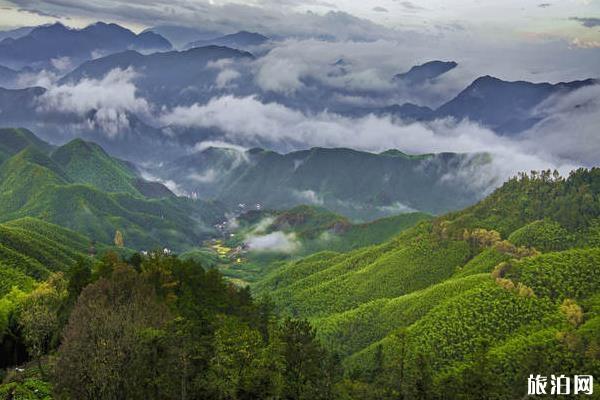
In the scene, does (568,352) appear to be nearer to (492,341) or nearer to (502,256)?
(492,341)

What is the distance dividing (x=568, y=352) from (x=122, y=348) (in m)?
94.9

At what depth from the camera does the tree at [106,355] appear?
68.4 m

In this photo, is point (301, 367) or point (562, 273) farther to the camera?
point (562, 273)

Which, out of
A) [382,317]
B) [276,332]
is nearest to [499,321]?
[382,317]

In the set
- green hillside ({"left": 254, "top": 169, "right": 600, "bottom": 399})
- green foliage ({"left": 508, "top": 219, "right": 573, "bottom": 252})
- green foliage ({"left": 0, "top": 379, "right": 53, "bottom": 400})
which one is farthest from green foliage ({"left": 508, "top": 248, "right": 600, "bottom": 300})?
green foliage ({"left": 0, "top": 379, "right": 53, "bottom": 400})

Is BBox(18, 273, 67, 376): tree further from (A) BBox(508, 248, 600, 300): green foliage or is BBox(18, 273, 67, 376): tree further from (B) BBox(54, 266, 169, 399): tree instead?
(A) BBox(508, 248, 600, 300): green foliage

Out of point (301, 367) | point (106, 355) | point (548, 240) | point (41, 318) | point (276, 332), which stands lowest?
point (548, 240)

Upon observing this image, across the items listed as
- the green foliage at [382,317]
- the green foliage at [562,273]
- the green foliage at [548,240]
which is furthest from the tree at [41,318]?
the green foliage at [548,240]

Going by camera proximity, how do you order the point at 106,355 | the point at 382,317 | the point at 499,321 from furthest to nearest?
the point at 382,317 < the point at 499,321 < the point at 106,355

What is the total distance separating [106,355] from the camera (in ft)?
229

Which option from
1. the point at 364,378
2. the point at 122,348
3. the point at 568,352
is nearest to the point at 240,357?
the point at 122,348

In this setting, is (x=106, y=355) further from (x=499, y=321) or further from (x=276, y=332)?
(x=499, y=321)

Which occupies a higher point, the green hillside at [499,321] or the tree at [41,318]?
the tree at [41,318]

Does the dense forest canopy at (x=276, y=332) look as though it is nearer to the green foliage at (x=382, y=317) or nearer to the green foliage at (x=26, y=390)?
the green foliage at (x=26, y=390)
